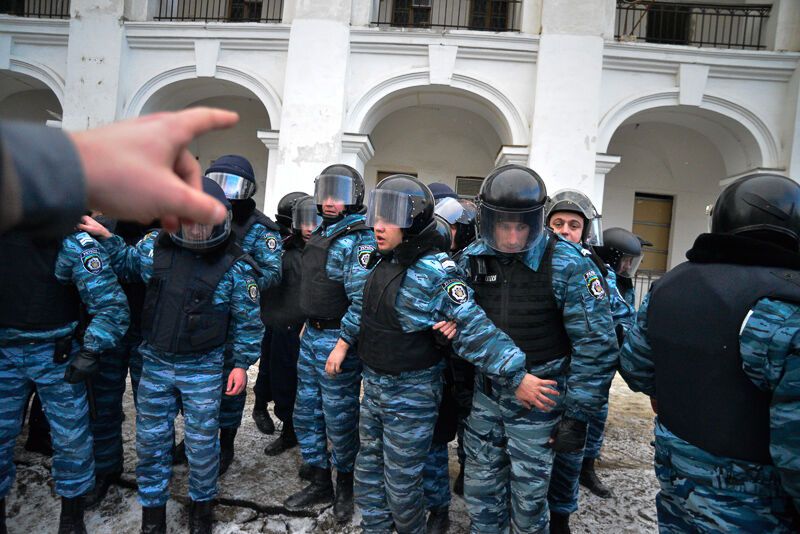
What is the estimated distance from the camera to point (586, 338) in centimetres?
206

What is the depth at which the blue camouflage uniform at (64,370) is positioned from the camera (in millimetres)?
2260

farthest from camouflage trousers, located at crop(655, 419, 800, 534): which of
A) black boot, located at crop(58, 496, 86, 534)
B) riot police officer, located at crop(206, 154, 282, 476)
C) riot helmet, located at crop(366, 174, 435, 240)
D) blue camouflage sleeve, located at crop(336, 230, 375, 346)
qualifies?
black boot, located at crop(58, 496, 86, 534)

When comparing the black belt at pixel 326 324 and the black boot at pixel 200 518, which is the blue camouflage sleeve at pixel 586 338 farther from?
the black boot at pixel 200 518

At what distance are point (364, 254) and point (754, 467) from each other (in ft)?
6.70

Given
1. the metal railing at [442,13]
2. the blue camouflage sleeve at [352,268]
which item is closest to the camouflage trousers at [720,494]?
the blue camouflage sleeve at [352,268]

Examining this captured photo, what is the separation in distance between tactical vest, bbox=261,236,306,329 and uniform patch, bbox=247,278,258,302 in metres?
1.01

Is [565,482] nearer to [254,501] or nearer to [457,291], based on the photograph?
[457,291]

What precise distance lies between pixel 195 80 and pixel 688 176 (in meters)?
11.2

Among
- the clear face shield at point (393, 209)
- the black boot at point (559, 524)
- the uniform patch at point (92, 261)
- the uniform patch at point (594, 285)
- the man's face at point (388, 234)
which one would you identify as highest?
the clear face shield at point (393, 209)

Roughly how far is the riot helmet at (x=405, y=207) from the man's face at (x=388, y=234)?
0.02 m

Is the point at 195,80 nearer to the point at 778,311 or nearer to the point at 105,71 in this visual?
the point at 105,71

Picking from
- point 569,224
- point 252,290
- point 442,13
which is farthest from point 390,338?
point 442,13

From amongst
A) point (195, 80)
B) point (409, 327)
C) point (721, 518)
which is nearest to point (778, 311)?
point (721, 518)

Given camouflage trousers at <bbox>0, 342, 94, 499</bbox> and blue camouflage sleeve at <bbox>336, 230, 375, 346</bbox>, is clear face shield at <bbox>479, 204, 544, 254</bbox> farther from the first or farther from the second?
camouflage trousers at <bbox>0, 342, 94, 499</bbox>
